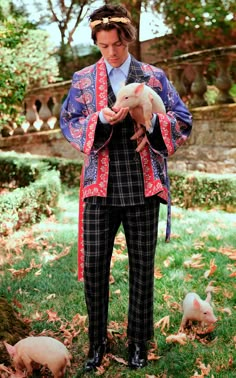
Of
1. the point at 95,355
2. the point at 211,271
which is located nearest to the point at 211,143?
the point at 211,271

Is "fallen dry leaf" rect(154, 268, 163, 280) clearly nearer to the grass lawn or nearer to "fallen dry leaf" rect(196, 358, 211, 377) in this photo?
the grass lawn

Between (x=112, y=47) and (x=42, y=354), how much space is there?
1628 millimetres

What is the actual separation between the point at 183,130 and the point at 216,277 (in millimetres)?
1886

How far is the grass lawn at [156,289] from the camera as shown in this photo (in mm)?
2959

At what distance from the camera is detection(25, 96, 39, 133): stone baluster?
32.2ft

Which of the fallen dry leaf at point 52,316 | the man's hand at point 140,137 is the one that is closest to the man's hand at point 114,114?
the man's hand at point 140,137

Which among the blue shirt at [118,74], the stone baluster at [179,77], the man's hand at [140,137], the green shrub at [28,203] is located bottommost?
the green shrub at [28,203]

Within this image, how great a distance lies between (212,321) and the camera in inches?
128

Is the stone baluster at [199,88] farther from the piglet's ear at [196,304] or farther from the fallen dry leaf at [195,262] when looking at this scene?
the piglet's ear at [196,304]

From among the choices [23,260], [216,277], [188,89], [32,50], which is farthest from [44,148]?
[216,277]

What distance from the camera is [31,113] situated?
32.4 ft

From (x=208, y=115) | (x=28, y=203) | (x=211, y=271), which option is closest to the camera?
(x=211, y=271)

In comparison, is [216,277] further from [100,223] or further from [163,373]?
[100,223]

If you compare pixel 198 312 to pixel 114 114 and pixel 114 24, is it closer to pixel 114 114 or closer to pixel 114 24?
pixel 114 114
